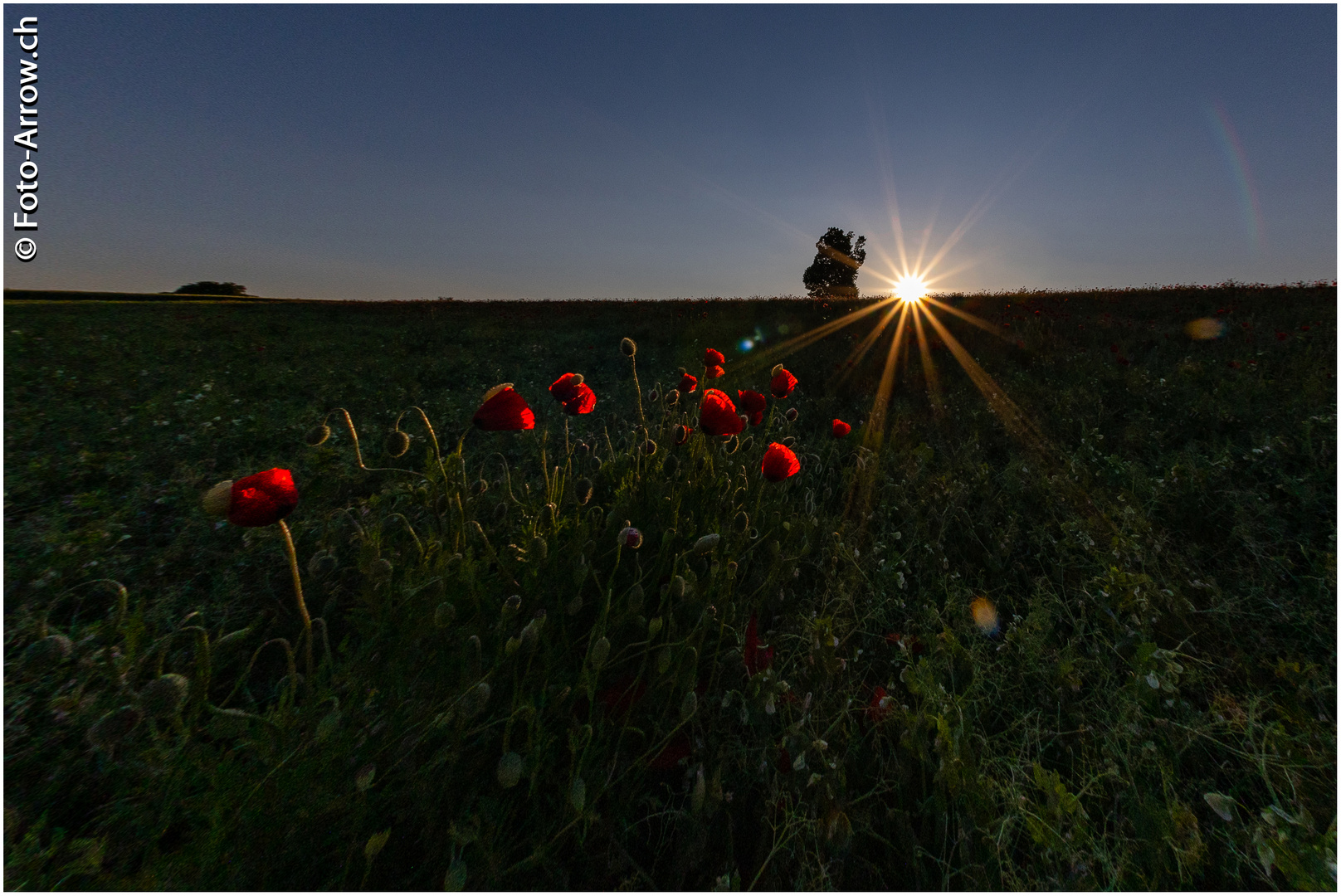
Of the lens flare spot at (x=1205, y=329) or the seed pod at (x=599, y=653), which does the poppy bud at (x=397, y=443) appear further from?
the lens flare spot at (x=1205, y=329)

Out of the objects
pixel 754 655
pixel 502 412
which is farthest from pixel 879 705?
pixel 502 412

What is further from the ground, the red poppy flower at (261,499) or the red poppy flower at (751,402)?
the red poppy flower at (751,402)

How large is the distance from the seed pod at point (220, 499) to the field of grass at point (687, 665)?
246mm

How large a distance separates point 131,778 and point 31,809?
0.77ft

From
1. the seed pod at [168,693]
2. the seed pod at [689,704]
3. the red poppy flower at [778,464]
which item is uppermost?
the red poppy flower at [778,464]

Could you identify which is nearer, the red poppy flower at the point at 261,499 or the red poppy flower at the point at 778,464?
the red poppy flower at the point at 261,499

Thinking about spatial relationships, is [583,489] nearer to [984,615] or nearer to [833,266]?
[984,615]

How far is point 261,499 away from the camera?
1131 mm

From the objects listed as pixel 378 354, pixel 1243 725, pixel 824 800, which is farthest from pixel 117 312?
pixel 1243 725

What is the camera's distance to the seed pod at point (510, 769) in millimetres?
1071

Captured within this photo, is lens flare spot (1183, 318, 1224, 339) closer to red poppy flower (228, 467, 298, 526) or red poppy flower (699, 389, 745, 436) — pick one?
red poppy flower (699, 389, 745, 436)

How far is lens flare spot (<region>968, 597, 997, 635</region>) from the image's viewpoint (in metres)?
2.06

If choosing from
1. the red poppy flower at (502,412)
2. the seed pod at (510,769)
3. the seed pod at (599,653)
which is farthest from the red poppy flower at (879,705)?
the red poppy flower at (502,412)

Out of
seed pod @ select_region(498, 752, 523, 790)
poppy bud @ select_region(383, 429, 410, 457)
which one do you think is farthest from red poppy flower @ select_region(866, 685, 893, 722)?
poppy bud @ select_region(383, 429, 410, 457)
